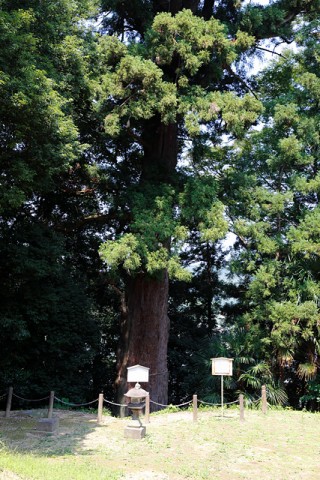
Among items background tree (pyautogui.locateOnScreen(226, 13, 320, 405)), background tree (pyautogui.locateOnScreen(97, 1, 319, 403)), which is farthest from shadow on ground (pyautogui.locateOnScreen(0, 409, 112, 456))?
background tree (pyautogui.locateOnScreen(226, 13, 320, 405))

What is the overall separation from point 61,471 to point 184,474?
1613 mm

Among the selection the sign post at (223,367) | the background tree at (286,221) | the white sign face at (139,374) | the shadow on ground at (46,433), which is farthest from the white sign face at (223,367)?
the shadow on ground at (46,433)

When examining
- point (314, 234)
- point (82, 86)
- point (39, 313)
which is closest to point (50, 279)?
point (39, 313)

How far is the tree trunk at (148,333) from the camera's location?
12156mm

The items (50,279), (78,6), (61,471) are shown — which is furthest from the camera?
(50,279)

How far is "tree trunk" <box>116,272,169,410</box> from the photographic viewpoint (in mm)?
12156

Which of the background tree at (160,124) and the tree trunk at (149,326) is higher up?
the background tree at (160,124)

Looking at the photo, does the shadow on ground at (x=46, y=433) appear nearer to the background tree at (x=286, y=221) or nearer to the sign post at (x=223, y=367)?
the sign post at (x=223, y=367)

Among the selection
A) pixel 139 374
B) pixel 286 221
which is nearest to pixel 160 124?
pixel 286 221

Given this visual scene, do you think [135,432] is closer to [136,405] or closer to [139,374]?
[136,405]

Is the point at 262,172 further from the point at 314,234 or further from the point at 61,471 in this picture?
the point at 61,471

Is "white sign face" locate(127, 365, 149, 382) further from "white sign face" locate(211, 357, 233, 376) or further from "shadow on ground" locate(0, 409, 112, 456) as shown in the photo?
→ "white sign face" locate(211, 357, 233, 376)

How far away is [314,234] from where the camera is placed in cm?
1238

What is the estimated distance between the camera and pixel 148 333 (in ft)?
40.2
